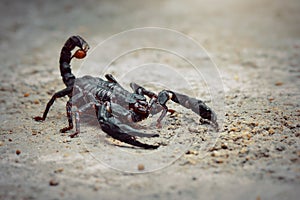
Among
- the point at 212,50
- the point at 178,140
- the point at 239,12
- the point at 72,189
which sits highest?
the point at 239,12

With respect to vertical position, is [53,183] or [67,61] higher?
[67,61]

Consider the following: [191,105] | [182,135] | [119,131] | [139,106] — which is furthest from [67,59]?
[182,135]

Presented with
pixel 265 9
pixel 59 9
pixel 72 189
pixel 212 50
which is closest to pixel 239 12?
pixel 265 9

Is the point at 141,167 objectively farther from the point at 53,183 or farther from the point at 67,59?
the point at 67,59

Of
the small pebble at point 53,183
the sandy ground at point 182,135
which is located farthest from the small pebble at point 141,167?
the small pebble at point 53,183

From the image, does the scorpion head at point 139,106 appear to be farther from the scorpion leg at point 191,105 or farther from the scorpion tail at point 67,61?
the scorpion tail at point 67,61

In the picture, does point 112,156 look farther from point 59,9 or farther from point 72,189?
point 59,9

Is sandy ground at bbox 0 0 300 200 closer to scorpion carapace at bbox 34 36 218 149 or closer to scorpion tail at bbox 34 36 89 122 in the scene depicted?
scorpion carapace at bbox 34 36 218 149
